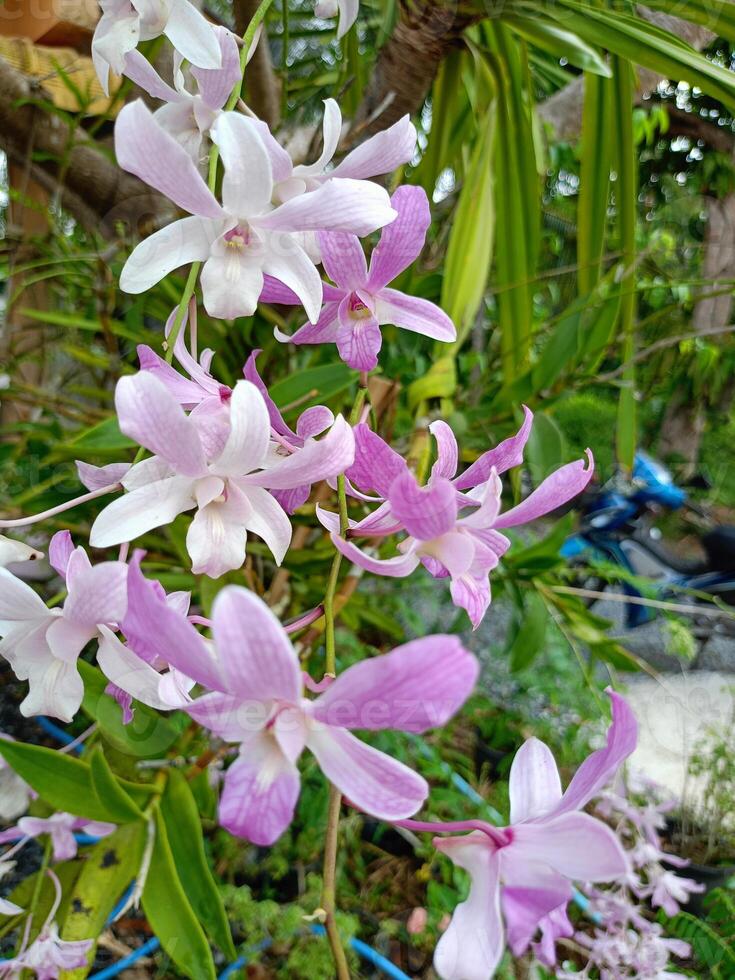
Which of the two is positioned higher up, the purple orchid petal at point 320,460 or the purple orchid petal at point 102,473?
the purple orchid petal at point 320,460

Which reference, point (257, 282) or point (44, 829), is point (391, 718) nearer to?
point (257, 282)

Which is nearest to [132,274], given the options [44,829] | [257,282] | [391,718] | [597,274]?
[257,282]

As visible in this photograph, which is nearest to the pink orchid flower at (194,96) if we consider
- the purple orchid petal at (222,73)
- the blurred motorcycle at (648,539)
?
the purple orchid petal at (222,73)

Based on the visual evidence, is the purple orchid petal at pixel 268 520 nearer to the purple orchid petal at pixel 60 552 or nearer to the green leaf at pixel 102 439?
the purple orchid petal at pixel 60 552

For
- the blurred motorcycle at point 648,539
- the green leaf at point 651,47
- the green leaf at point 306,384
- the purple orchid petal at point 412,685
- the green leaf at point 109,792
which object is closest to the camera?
the purple orchid petal at point 412,685

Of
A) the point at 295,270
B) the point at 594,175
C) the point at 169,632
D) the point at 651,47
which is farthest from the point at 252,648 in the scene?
the point at 594,175

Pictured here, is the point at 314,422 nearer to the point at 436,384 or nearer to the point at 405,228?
the point at 405,228

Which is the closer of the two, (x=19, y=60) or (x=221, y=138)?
(x=221, y=138)
